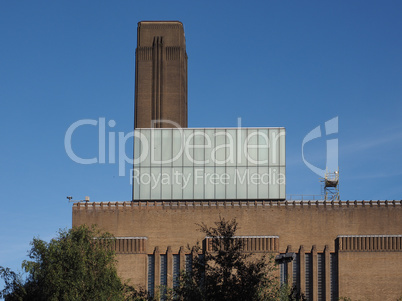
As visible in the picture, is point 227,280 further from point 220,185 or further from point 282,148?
point 282,148

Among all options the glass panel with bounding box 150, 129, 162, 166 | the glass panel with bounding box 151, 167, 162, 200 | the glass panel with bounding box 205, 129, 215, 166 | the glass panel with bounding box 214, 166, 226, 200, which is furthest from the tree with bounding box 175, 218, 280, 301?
the glass panel with bounding box 150, 129, 162, 166

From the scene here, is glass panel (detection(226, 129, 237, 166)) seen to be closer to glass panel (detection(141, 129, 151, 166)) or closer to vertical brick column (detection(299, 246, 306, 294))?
glass panel (detection(141, 129, 151, 166))

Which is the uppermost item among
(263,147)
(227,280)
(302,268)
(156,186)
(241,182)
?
(263,147)

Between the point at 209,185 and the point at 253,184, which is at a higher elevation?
the point at 253,184

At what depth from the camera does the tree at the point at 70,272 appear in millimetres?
64500

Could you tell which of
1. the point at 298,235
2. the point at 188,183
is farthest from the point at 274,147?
the point at 298,235

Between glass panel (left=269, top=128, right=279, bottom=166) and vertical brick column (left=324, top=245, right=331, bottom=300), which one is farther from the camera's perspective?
glass panel (left=269, top=128, right=279, bottom=166)

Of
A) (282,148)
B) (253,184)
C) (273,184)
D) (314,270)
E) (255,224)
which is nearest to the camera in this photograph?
(314,270)

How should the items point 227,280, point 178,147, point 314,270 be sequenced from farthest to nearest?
point 178,147 < point 314,270 < point 227,280

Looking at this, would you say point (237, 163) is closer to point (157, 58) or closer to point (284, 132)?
A: point (284, 132)

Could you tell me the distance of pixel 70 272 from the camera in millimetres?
65312

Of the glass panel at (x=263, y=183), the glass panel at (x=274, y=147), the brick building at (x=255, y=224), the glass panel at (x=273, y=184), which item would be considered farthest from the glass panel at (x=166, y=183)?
the glass panel at (x=274, y=147)

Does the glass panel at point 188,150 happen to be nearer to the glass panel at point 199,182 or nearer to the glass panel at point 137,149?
the glass panel at point 199,182

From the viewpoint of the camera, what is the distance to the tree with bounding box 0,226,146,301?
64500mm
